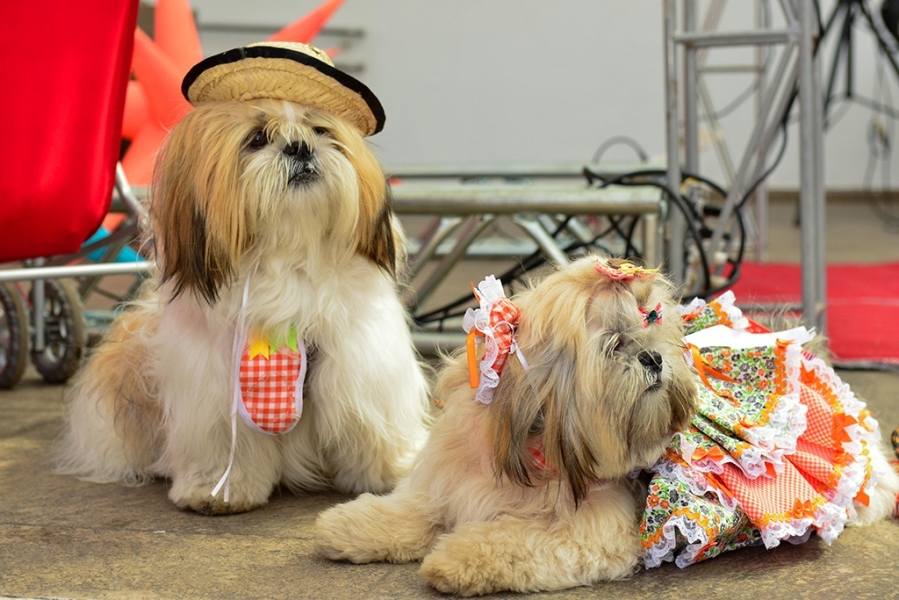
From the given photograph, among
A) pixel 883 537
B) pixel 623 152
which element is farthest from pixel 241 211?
pixel 623 152

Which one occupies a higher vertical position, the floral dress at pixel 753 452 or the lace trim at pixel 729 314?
the lace trim at pixel 729 314

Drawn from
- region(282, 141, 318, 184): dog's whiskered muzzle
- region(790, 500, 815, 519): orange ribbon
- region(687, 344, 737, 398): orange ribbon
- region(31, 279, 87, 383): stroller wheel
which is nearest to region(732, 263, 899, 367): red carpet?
region(687, 344, 737, 398): orange ribbon

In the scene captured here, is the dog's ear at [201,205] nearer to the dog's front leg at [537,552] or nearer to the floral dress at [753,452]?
the dog's front leg at [537,552]

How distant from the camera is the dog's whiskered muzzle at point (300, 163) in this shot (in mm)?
1752

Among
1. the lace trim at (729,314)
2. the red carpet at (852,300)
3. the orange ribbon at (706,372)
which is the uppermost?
the lace trim at (729,314)

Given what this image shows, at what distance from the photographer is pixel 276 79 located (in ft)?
5.84

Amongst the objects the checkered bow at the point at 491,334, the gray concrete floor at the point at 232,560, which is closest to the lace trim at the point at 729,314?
the gray concrete floor at the point at 232,560

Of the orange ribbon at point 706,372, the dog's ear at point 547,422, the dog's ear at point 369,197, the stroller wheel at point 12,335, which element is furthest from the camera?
the stroller wheel at point 12,335

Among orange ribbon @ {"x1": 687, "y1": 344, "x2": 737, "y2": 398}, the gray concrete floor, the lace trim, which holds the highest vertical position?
the lace trim

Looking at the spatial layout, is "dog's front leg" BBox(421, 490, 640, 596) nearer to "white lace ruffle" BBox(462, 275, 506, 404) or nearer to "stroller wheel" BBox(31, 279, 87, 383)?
"white lace ruffle" BBox(462, 275, 506, 404)

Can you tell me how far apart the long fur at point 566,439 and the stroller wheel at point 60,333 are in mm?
1756

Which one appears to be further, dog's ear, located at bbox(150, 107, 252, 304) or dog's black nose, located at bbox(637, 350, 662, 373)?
dog's ear, located at bbox(150, 107, 252, 304)

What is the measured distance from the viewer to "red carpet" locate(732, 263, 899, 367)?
3146mm

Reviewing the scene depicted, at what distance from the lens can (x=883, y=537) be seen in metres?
1.71
